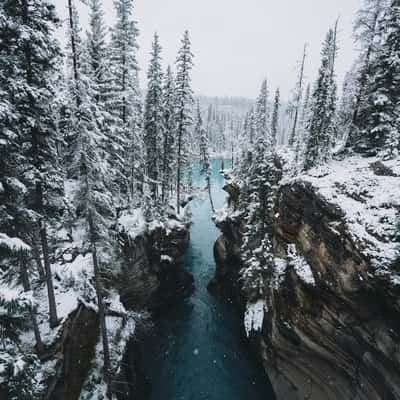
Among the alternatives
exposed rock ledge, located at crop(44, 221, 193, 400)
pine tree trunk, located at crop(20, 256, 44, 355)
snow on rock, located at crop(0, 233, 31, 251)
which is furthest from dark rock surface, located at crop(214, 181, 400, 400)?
pine tree trunk, located at crop(20, 256, 44, 355)

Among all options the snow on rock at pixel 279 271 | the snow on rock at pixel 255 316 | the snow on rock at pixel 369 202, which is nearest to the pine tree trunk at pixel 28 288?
the snow on rock at pixel 279 271

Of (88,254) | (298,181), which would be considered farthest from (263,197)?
(88,254)

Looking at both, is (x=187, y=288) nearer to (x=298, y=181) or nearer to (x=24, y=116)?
(x=298, y=181)

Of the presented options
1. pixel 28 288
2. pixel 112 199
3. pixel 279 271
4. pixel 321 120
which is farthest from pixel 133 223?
pixel 321 120

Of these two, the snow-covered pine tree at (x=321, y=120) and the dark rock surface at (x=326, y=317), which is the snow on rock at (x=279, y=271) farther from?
the snow-covered pine tree at (x=321, y=120)

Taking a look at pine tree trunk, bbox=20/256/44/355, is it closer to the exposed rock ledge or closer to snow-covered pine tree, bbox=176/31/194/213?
the exposed rock ledge
